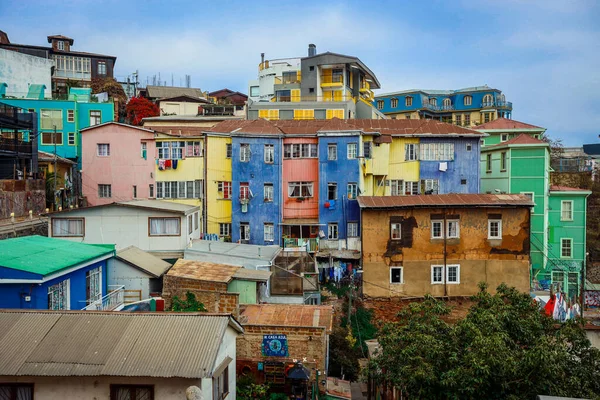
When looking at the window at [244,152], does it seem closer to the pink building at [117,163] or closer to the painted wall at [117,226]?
the pink building at [117,163]

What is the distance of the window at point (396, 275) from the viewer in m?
30.2

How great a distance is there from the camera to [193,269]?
22.2 metres

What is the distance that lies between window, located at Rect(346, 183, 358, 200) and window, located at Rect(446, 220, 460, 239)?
5918mm

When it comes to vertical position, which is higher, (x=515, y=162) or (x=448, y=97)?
(x=448, y=97)

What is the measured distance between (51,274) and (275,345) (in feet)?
23.2

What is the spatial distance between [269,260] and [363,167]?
1131 centimetres

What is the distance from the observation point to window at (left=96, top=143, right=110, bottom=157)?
37000 millimetres

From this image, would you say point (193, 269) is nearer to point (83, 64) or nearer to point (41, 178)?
point (41, 178)

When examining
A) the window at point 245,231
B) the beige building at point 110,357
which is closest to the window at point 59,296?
the beige building at point 110,357

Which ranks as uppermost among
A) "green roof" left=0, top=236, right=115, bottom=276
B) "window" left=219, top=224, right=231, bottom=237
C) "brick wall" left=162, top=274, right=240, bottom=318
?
"green roof" left=0, top=236, right=115, bottom=276

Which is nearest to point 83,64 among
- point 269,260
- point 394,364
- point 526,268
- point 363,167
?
point 363,167

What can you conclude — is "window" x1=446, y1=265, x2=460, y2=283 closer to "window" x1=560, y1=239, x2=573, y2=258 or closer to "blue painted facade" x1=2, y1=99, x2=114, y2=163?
"window" x1=560, y1=239, x2=573, y2=258

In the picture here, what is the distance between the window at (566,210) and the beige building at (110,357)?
3342 centimetres

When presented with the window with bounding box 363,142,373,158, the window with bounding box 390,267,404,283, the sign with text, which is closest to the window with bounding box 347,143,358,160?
the window with bounding box 363,142,373,158
